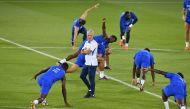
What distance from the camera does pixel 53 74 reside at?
23.2m

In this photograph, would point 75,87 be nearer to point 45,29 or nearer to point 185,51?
point 185,51

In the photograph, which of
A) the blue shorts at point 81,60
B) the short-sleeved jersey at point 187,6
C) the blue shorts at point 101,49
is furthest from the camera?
the short-sleeved jersey at point 187,6

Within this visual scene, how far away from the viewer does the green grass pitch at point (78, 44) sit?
82.4 feet

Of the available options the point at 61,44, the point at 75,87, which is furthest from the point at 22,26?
the point at 75,87

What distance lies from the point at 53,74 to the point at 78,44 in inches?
555

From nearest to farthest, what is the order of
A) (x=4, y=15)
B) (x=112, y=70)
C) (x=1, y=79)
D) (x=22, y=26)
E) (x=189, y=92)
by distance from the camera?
(x=189, y=92), (x=1, y=79), (x=112, y=70), (x=22, y=26), (x=4, y=15)

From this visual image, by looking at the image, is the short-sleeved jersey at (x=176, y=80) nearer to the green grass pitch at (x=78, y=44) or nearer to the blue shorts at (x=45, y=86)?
the green grass pitch at (x=78, y=44)

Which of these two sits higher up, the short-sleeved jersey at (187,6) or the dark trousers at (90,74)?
the short-sleeved jersey at (187,6)

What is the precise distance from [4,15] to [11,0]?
6483 millimetres

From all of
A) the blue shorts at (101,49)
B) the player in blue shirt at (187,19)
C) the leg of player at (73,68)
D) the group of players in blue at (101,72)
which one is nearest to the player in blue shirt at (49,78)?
the group of players in blue at (101,72)

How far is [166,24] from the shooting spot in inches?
1754

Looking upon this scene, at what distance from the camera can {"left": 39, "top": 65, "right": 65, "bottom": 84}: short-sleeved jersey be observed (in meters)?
23.0

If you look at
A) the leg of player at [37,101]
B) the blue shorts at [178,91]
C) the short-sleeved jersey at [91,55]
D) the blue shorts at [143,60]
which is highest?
the short-sleeved jersey at [91,55]

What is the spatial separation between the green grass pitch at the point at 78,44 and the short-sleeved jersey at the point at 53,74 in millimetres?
1071
